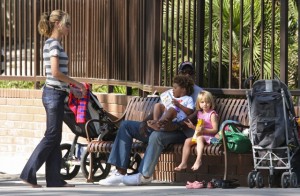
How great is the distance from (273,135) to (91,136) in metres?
2.39

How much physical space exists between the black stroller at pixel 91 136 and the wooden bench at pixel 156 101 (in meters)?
0.13

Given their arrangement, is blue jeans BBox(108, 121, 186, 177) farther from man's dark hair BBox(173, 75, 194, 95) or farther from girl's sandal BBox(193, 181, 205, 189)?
girl's sandal BBox(193, 181, 205, 189)

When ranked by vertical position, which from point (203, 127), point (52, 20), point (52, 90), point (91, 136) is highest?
point (52, 20)

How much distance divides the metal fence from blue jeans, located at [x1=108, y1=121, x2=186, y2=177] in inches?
42.3

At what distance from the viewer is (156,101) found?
1351 centimetres

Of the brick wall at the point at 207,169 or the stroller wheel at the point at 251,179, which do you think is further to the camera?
the brick wall at the point at 207,169

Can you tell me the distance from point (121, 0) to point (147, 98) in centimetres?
245

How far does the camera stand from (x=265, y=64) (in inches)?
551

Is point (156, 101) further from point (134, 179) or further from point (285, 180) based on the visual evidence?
point (285, 180)

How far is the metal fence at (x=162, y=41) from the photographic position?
1328 cm

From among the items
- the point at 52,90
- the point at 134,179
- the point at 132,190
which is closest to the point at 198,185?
the point at 132,190

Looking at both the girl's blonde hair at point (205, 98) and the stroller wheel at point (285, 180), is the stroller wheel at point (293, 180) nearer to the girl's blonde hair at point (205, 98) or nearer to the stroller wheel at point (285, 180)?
the stroller wheel at point (285, 180)

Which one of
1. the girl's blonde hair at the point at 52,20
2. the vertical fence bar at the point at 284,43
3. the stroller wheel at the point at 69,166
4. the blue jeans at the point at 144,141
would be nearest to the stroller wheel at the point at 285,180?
the blue jeans at the point at 144,141

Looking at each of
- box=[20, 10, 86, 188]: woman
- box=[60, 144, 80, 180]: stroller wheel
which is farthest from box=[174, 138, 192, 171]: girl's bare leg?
box=[60, 144, 80, 180]: stroller wheel
